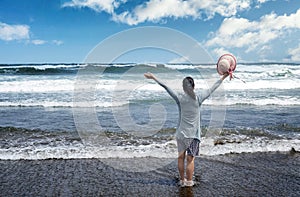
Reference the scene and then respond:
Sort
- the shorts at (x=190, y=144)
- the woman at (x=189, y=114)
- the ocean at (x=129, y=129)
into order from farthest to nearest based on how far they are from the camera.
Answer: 1. the ocean at (x=129, y=129)
2. the shorts at (x=190, y=144)
3. the woman at (x=189, y=114)

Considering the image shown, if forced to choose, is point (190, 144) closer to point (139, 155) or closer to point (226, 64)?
point (226, 64)

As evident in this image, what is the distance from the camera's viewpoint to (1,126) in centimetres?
918

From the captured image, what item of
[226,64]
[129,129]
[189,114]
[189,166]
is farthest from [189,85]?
[129,129]

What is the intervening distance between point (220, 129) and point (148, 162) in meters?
3.12

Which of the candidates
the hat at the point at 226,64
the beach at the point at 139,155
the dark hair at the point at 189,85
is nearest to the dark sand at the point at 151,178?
the beach at the point at 139,155

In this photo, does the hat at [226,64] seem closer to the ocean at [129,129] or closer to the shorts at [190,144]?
the ocean at [129,129]

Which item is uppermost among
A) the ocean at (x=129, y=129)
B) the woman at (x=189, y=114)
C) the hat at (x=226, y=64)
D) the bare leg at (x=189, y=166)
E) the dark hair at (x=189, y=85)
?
the hat at (x=226, y=64)

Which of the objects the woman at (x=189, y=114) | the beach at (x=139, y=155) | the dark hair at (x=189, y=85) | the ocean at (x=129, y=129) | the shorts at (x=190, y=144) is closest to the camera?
the dark hair at (x=189, y=85)

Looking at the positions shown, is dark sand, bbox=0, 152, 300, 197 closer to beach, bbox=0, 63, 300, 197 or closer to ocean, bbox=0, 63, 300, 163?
beach, bbox=0, 63, 300, 197

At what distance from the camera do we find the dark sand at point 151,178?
14.5ft

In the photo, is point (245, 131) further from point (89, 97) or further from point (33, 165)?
point (89, 97)

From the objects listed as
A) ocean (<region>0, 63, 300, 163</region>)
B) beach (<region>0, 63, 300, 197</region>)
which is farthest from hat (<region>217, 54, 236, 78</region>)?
beach (<region>0, 63, 300, 197</region>)

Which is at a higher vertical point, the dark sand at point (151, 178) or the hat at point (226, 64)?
the hat at point (226, 64)

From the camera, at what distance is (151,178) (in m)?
4.98
